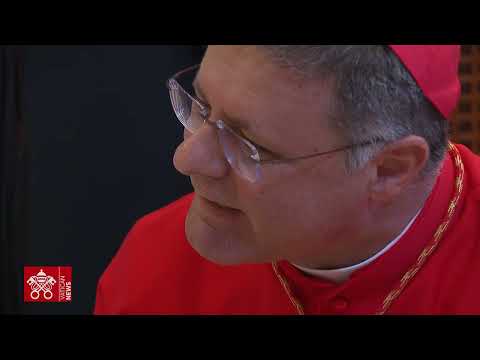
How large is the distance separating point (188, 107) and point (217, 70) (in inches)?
4.8

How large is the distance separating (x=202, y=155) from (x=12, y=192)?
0.87 metres

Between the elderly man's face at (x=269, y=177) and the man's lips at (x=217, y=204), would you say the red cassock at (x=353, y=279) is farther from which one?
the man's lips at (x=217, y=204)

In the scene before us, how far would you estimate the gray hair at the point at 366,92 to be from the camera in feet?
2.78

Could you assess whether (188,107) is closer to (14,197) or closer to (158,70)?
(158,70)

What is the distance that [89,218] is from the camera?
1.69 metres

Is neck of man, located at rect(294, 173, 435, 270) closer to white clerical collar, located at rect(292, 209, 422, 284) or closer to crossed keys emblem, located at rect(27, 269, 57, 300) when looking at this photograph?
white clerical collar, located at rect(292, 209, 422, 284)

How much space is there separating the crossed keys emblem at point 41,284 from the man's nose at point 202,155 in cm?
53

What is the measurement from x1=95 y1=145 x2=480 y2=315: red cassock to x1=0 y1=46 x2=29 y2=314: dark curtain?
49cm

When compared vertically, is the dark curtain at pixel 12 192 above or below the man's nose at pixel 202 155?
below

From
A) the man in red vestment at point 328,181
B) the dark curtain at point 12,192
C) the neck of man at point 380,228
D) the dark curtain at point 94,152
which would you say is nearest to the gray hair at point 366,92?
the man in red vestment at point 328,181

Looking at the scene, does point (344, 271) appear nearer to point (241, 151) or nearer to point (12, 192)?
point (241, 151)

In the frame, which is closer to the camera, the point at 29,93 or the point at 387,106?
the point at 387,106

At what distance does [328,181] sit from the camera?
93 centimetres

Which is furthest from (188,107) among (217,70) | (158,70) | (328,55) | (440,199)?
(158,70)
